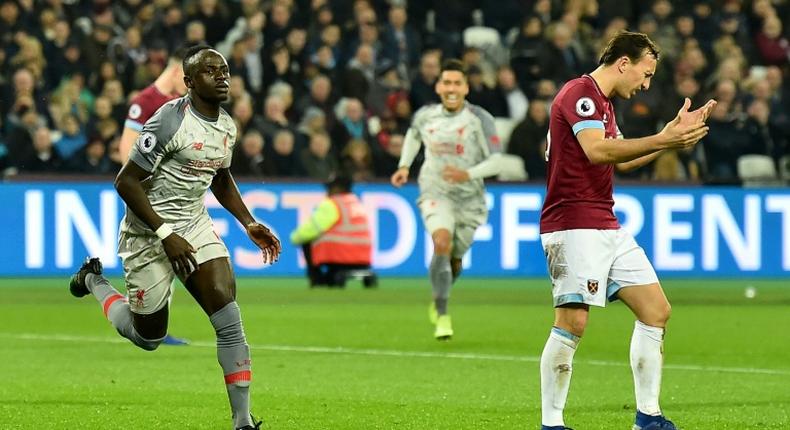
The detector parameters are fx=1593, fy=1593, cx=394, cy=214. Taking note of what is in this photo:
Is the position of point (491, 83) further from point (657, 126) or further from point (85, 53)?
point (85, 53)

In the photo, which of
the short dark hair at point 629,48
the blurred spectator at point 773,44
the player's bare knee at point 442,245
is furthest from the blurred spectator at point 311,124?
the short dark hair at point 629,48

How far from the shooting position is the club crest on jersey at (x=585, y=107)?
7281mm

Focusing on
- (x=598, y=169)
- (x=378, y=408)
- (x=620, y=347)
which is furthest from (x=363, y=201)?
(x=598, y=169)

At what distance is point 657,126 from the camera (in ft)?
71.5

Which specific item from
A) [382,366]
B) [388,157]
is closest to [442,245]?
[382,366]

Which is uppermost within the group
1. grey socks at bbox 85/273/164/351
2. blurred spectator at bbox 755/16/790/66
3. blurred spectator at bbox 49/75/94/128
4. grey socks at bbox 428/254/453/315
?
blurred spectator at bbox 755/16/790/66

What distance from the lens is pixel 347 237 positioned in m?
18.9

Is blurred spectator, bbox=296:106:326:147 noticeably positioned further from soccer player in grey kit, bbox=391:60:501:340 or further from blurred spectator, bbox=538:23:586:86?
soccer player in grey kit, bbox=391:60:501:340

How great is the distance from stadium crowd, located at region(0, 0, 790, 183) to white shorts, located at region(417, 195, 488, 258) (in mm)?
6484

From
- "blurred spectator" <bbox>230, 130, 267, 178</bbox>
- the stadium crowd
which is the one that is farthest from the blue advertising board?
"blurred spectator" <bbox>230, 130, 267, 178</bbox>

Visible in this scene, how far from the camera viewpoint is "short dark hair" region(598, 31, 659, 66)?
295 inches

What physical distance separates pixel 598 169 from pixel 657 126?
14548 mm

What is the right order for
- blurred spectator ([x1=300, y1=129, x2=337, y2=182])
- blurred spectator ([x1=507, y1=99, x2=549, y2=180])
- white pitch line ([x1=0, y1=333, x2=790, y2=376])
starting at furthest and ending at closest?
blurred spectator ([x1=507, y1=99, x2=549, y2=180]) → blurred spectator ([x1=300, y1=129, x2=337, y2=182]) → white pitch line ([x1=0, y1=333, x2=790, y2=376])

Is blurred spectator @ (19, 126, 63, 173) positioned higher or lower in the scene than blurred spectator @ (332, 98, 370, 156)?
lower
